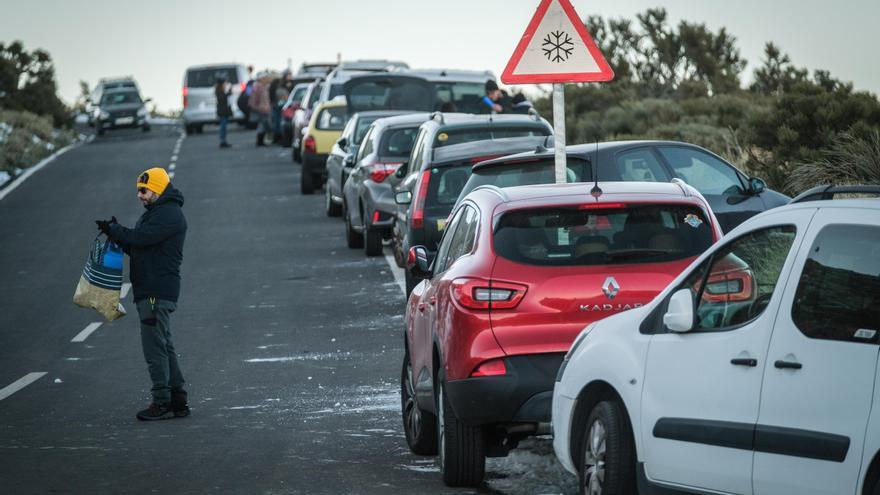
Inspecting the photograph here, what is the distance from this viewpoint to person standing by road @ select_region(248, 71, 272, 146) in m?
48.7

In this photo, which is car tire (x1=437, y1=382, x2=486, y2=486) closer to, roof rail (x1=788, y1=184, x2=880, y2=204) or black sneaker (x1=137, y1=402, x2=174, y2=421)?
roof rail (x1=788, y1=184, x2=880, y2=204)

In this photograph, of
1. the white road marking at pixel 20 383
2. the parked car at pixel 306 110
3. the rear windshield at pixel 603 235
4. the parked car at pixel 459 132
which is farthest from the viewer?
the parked car at pixel 306 110

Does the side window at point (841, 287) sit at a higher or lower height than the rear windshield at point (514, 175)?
higher

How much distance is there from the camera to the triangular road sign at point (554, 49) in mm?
12789

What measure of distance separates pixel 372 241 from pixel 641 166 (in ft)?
22.0

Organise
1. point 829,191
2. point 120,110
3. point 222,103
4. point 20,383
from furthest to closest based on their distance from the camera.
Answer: point 120,110
point 222,103
point 20,383
point 829,191

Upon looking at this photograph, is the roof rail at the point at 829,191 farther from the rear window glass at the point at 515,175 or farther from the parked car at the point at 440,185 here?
the parked car at the point at 440,185

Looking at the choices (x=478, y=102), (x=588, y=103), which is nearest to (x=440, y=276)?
(x=478, y=102)

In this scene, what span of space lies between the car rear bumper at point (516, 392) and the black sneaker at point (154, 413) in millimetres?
4032

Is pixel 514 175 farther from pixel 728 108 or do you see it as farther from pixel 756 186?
pixel 728 108

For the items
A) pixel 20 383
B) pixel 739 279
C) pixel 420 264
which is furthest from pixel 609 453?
pixel 20 383

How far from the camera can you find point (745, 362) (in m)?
6.66

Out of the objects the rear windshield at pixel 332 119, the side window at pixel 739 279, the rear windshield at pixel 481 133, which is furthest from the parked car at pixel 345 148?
the side window at pixel 739 279

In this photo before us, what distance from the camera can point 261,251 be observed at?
24.2m
